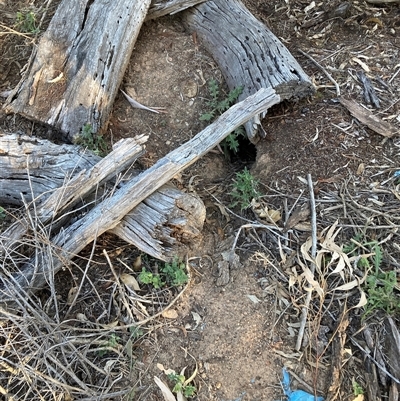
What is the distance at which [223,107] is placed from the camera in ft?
11.4

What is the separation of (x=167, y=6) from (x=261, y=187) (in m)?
1.59

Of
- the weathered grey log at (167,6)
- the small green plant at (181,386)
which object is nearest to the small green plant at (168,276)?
the small green plant at (181,386)

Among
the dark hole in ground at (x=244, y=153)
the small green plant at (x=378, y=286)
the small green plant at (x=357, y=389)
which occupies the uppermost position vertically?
the dark hole in ground at (x=244, y=153)

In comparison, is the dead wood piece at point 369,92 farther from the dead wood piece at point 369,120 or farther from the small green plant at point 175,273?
the small green plant at point 175,273

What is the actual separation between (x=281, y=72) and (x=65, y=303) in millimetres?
1942

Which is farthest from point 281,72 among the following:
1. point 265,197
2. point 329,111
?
point 265,197

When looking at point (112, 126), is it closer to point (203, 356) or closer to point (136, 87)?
point (136, 87)

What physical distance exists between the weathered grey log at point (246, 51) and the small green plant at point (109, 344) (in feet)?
4.94

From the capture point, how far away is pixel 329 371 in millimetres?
2561

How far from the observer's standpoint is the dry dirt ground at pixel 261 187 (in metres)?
2.62

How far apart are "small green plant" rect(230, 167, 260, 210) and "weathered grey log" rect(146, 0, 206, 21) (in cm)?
Answer: 146

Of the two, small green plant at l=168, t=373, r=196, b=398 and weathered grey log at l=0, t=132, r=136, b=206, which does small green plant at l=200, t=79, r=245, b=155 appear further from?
small green plant at l=168, t=373, r=196, b=398

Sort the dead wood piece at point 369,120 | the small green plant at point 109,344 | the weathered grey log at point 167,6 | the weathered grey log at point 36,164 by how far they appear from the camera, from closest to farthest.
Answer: the small green plant at point 109,344 → the weathered grey log at point 36,164 → the dead wood piece at point 369,120 → the weathered grey log at point 167,6

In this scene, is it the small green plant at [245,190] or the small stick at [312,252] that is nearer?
the small stick at [312,252]
